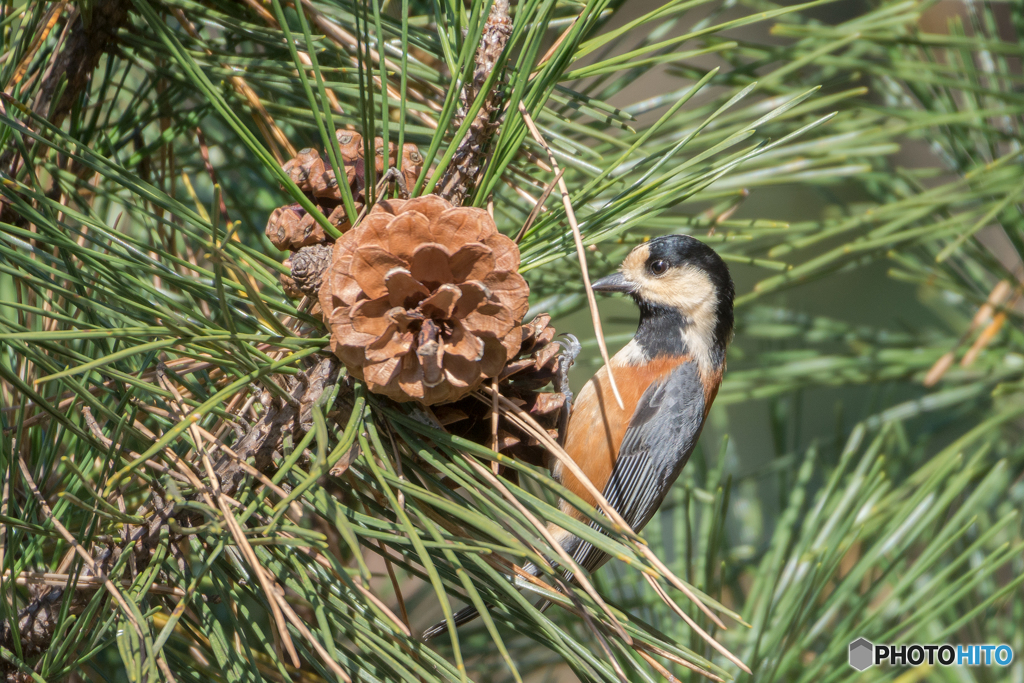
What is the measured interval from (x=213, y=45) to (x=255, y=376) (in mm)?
701

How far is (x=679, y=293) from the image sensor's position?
2.04 metres

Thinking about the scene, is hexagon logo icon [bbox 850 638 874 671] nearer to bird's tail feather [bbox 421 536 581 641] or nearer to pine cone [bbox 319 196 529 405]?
bird's tail feather [bbox 421 536 581 641]

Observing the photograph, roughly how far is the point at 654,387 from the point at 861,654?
841 mm

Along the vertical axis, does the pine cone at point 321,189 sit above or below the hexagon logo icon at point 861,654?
above

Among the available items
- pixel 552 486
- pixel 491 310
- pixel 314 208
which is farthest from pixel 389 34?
pixel 552 486

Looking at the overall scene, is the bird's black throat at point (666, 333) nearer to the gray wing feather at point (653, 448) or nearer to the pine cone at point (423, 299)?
the gray wing feather at point (653, 448)

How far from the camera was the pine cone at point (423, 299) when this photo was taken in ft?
2.66

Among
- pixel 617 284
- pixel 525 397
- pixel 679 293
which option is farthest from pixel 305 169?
pixel 679 293

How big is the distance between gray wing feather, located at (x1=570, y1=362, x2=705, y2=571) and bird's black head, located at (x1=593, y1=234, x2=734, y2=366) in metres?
0.09

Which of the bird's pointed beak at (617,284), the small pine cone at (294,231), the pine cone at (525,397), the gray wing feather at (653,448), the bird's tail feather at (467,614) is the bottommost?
the bird's tail feather at (467,614)

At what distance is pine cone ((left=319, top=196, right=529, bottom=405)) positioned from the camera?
0.81 metres

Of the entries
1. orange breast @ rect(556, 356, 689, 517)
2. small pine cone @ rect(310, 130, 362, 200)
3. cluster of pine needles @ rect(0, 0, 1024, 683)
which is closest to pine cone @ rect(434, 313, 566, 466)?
cluster of pine needles @ rect(0, 0, 1024, 683)

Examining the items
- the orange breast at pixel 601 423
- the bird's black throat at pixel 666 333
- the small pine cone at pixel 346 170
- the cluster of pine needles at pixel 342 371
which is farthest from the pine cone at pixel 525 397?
the bird's black throat at pixel 666 333

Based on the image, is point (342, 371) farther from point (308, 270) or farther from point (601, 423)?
point (601, 423)
